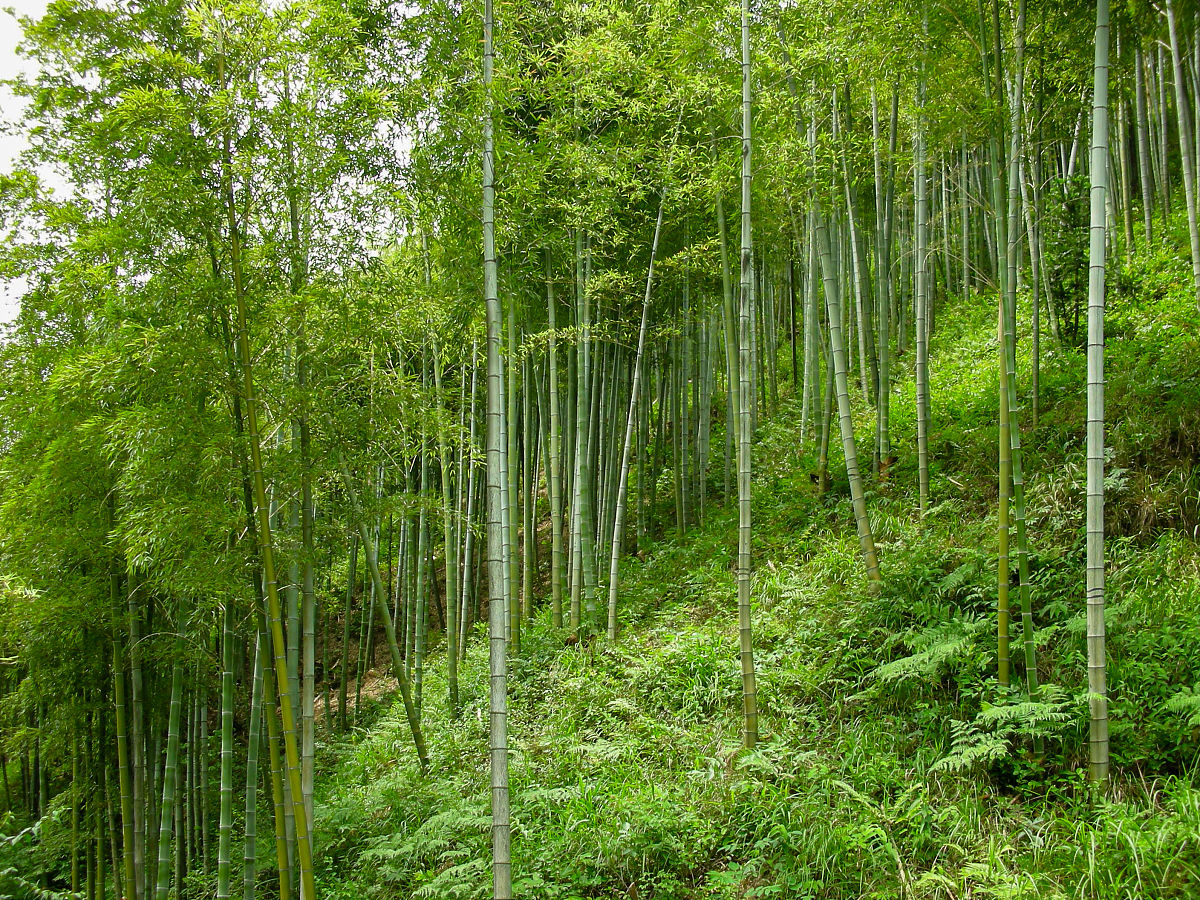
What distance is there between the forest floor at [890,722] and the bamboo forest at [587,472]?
3cm

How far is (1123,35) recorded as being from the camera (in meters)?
4.29

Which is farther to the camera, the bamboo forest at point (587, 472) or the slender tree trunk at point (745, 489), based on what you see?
the slender tree trunk at point (745, 489)

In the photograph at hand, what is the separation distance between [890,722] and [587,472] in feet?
11.4

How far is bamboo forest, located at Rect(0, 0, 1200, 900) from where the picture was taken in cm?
348

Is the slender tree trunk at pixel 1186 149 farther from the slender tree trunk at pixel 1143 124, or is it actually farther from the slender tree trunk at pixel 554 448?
the slender tree trunk at pixel 554 448

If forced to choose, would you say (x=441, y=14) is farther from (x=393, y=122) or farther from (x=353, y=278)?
(x=353, y=278)

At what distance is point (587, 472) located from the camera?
22.5 feet

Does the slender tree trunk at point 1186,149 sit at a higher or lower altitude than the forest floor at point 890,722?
higher

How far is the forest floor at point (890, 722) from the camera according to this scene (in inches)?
128

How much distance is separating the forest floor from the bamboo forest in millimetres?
26

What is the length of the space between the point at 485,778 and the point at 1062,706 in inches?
142

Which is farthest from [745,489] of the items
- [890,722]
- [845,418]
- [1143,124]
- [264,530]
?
[1143,124]

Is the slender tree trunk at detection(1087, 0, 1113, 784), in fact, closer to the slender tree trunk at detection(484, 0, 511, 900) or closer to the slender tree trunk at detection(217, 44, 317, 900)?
the slender tree trunk at detection(484, 0, 511, 900)

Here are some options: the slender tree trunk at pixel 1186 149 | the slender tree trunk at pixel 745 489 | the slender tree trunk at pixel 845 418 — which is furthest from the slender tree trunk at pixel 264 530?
the slender tree trunk at pixel 1186 149
